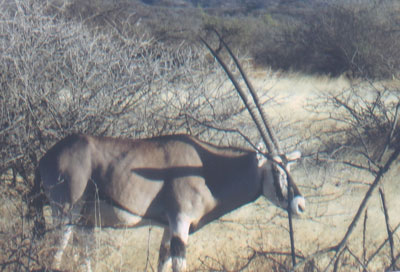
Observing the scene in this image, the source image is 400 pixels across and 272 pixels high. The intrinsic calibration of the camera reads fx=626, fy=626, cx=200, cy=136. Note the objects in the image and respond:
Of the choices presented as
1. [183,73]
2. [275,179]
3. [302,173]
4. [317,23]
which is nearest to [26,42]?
[183,73]

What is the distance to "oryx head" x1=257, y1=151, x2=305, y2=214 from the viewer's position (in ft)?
14.1

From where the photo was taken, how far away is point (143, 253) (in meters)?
5.28

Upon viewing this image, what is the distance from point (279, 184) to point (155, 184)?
88 centimetres

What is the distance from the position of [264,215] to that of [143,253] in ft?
5.23

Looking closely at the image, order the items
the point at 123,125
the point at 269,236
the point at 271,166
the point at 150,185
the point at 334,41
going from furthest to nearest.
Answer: the point at 334,41, the point at 123,125, the point at 269,236, the point at 271,166, the point at 150,185

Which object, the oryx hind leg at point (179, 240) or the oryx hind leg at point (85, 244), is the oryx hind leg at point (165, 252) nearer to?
the oryx hind leg at point (179, 240)

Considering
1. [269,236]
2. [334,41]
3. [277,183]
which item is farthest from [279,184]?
[334,41]

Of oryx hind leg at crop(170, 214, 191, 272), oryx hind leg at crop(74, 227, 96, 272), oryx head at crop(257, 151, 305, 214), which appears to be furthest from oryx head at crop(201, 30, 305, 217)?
oryx hind leg at crop(74, 227, 96, 272)

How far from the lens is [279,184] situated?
14.6ft

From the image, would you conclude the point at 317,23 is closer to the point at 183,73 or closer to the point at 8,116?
the point at 183,73

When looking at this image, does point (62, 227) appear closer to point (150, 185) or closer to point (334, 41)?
point (150, 185)

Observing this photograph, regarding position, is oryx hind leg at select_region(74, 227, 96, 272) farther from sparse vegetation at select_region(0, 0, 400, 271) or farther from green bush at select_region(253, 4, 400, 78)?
green bush at select_region(253, 4, 400, 78)

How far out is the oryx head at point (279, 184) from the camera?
4.29m

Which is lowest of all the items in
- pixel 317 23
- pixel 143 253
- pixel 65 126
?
pixel 317 23
